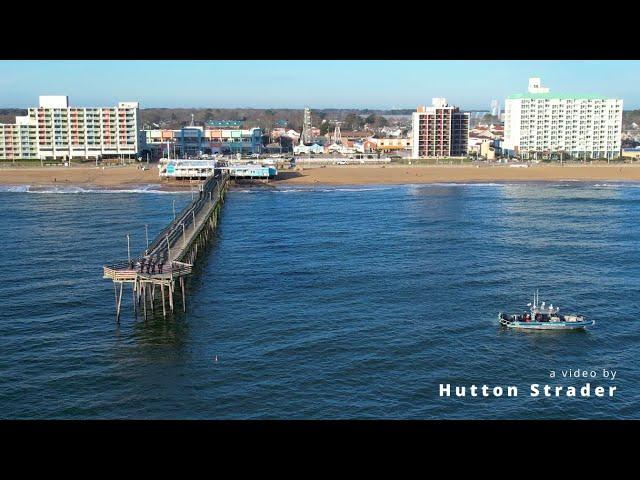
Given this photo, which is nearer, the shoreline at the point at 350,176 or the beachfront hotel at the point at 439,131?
the shoreline at the point at 350,176

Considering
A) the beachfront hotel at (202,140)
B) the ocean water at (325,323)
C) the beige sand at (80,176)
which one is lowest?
the ocean water at (325,323)

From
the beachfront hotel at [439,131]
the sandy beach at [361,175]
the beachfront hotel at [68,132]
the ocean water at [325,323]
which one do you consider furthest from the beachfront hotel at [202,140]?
the ocean water at [325,323]

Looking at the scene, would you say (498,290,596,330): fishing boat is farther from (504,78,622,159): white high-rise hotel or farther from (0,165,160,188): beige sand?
(504,78,622,159): white high-rise hotel

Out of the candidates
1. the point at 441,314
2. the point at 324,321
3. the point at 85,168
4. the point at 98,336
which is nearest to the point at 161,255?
the point at 98,336

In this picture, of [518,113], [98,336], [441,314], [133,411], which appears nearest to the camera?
[133,411]

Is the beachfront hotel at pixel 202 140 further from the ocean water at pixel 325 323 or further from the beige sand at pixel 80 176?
the ocean water at pixel 325 323

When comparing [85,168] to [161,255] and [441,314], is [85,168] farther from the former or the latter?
[441,314]

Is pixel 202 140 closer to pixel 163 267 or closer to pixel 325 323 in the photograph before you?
pixel 163 267
